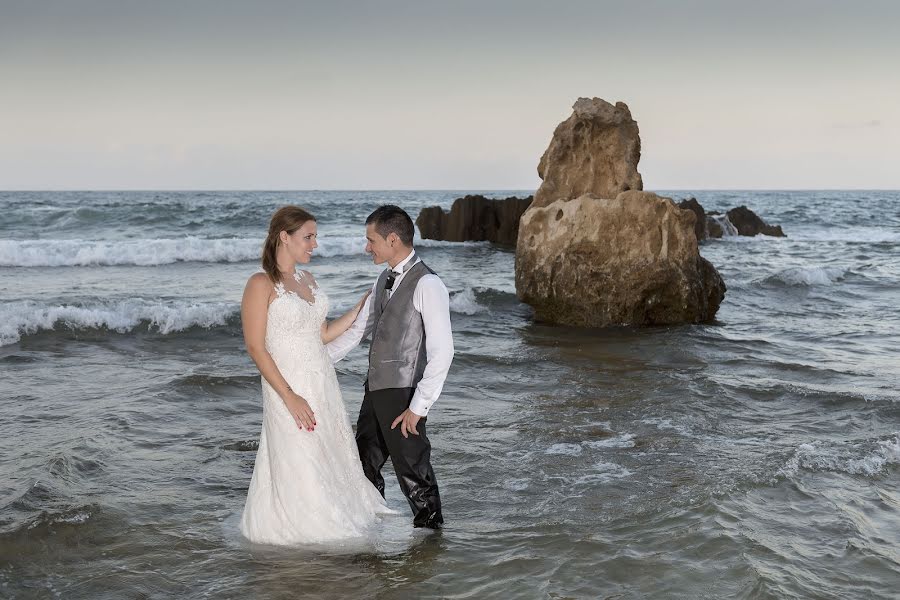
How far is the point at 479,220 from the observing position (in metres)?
30.1

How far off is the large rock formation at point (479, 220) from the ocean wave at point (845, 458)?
22520mm

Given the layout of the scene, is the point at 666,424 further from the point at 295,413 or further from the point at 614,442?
the point at 295,413

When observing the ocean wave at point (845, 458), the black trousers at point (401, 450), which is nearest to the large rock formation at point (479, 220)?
the ocean wave at point (845, 458)

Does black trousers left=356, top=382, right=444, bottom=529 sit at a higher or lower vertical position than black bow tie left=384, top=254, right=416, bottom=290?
lower

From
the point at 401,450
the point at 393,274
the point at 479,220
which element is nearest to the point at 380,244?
the point at 393,274

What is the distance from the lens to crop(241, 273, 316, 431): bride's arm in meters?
4.53

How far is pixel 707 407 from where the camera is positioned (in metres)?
8.45

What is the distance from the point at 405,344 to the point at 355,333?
46 centimetres

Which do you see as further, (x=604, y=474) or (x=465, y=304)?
(x=465, y=304)

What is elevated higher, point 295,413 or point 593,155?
point 593,155

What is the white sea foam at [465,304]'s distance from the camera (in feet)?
49.6

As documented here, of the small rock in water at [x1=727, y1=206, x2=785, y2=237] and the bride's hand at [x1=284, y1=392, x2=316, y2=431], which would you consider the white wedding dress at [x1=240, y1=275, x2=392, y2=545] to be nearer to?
the bride's hand at [x1=284, y1=392, x2=316, y2=431]

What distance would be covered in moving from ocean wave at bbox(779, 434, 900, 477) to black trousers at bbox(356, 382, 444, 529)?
109 inches

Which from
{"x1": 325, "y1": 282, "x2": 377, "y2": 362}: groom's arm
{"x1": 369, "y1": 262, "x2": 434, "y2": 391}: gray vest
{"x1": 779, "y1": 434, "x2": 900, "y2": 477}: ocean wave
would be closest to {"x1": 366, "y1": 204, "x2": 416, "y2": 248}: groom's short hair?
{"x1": 369, "y1": 262, "x2": 434, "y2": 391}: gray vest
